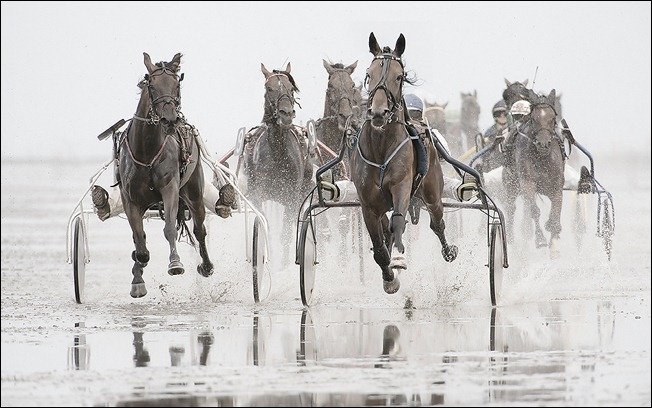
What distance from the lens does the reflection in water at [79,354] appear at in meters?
12.7

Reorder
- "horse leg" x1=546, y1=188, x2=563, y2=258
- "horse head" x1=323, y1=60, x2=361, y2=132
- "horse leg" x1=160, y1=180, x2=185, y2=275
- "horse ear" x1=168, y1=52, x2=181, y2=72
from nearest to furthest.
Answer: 1. "horse leg" x1=160, y1=180, x2=185, y2=275
2. "horse ear" x1=168, y1=52, x2=181, y2=72
3. "horse leg" x1=546, y1=188, x2=563, y2=258
4. "horse head" x1=323, y1=60, x2=361, y2=132

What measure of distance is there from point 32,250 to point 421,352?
15.7 metres

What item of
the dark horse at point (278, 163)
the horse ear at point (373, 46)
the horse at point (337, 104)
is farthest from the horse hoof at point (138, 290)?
the horse at point (337, 104)

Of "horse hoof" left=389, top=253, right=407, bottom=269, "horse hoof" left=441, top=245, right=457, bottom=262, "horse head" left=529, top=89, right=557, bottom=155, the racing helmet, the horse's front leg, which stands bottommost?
"horse hoof" left=389, top=253, right=407, bottom=269

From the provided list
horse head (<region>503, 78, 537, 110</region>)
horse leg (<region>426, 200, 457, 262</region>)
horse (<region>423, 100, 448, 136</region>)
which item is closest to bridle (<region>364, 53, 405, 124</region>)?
horse leg (<region>426, 200, 457, 262</region>)

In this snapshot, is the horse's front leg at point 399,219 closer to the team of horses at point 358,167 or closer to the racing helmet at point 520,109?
the team of horses at point 358,167

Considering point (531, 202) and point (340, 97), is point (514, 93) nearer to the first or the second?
point (531, 202)

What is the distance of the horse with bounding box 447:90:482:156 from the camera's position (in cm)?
3522

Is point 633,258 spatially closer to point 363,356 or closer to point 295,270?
point 295,270

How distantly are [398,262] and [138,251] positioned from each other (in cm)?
250

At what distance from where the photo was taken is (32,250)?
2823cm

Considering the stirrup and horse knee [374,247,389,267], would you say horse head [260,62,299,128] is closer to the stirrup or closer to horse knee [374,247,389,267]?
the stirrup

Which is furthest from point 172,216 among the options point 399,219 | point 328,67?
point 328,67

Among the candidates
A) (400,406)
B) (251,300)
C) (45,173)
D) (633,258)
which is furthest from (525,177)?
(45,173)
